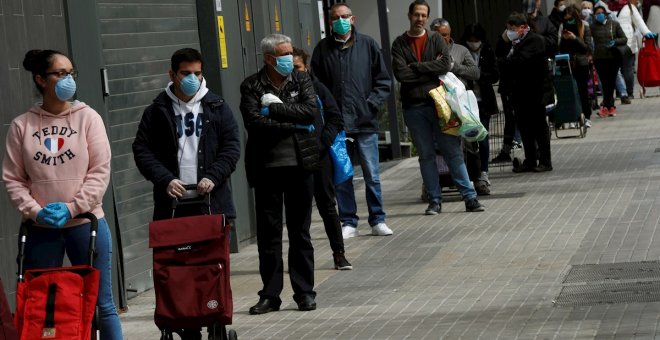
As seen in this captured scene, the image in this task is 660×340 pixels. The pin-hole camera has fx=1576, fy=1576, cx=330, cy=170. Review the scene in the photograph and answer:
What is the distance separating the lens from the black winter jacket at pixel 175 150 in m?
9.22

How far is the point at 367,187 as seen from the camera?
14367mm

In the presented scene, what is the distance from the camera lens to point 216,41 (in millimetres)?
14156

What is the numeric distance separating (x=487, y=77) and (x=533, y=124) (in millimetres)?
1267

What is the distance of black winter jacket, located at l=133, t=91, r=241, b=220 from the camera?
9.22 m

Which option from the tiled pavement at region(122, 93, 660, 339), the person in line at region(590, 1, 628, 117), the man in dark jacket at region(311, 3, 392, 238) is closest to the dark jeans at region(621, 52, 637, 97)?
the person in line at region(590, 1, 628, 117)

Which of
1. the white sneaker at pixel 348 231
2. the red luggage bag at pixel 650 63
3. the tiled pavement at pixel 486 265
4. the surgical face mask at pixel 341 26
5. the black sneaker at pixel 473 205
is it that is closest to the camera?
the tiled pavement at pixel 486 265

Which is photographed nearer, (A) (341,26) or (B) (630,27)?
(A) (341,26)

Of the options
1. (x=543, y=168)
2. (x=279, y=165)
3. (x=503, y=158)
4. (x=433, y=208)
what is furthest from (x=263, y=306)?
(x=503, y=158)

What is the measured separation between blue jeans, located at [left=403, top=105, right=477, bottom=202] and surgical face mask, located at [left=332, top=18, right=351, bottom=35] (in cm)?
162

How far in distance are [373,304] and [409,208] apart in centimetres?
581

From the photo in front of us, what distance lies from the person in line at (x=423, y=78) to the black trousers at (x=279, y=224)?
4.57m

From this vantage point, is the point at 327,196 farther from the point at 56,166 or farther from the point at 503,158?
the point at 503,158

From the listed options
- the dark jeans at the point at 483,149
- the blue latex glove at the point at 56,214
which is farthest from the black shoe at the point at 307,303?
the dark jeans at the point at 483,149

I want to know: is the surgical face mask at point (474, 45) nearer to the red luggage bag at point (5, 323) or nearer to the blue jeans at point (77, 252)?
the blue jeans at point (77, 252)
